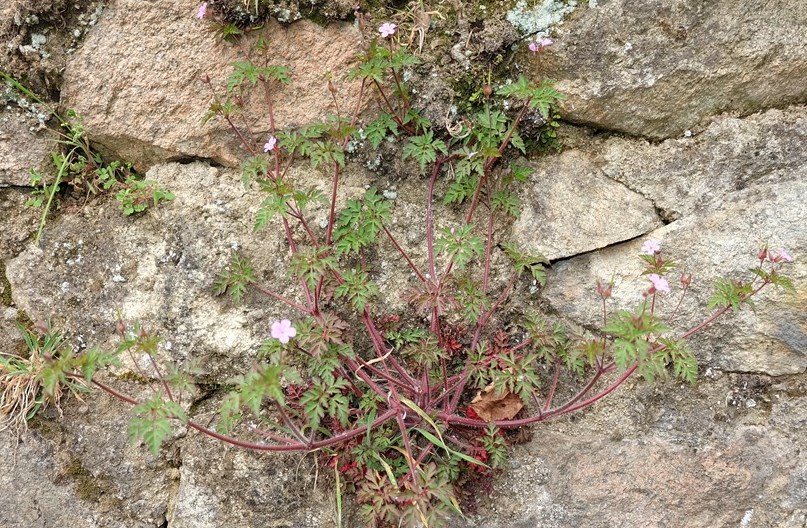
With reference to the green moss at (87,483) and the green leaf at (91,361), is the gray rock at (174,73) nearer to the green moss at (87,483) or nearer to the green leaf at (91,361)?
the green leaf at (91,361)

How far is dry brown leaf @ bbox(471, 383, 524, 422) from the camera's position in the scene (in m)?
3.11

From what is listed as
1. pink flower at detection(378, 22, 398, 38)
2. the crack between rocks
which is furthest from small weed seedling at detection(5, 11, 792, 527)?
the crack between rocks

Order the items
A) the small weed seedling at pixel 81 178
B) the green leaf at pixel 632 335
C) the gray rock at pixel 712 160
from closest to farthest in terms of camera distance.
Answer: the green leaf at pixel 632 335 < the gray rock at pixel 712 160 < the small weed seedling at pixel 81 178

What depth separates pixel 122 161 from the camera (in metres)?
3.46

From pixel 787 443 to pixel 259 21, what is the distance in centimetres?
315

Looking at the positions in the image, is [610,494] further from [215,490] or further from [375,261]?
[215,490]

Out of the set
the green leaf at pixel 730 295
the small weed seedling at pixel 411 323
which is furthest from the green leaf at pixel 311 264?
the green leaf at pixel 730 295

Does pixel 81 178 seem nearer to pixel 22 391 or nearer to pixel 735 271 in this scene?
pixel 22 391

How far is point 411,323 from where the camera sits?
330cm

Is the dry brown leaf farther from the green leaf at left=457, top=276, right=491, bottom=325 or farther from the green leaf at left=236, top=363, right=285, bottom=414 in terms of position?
the green leaf at left=236, top=363, right=285, bottom=414

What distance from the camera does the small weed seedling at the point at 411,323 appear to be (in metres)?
2.83

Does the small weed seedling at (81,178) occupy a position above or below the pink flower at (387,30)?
below

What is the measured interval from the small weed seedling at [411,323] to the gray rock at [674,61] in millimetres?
219

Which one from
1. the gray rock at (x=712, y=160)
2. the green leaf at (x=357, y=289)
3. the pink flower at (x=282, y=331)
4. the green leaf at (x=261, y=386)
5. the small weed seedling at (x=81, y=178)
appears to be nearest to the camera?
the green leaf at (x=261, y=386)
